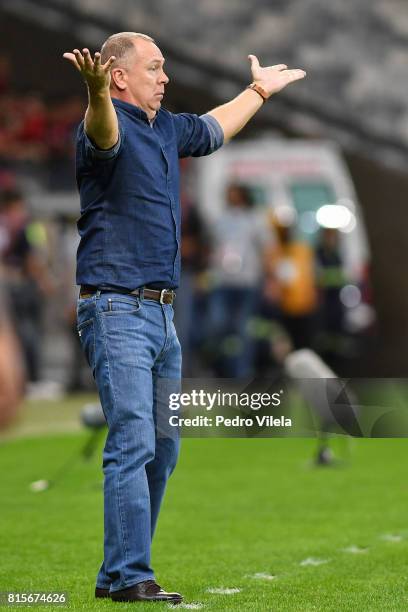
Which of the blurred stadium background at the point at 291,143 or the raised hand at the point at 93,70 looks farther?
the blurred stadium background at the point at 291,143

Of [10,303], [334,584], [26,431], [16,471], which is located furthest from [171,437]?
[10,303]

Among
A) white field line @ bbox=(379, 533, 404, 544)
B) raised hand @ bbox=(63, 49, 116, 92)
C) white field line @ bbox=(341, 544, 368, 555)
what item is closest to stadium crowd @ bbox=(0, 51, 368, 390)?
white field line @ bbox=(379, 533, 404, 544)

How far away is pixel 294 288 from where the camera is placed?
16078 mm

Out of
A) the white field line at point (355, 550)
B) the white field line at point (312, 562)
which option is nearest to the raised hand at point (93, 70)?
the white field line at point (312, 562)

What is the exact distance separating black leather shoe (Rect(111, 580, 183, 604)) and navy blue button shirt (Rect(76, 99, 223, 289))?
1.00 m

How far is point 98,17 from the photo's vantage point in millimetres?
16641

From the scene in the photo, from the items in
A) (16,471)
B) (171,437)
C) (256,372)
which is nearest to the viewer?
(171,437)

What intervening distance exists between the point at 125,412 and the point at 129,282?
0.44 metres

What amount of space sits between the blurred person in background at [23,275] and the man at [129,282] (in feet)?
32.5

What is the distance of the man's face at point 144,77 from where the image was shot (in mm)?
5242

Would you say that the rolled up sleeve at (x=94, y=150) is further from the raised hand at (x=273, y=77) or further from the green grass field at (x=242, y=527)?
the green grass field at (x=242, y=527)

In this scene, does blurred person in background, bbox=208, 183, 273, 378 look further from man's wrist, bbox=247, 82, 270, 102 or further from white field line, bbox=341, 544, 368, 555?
man's wrist, bbox=247, 82, 270, 102

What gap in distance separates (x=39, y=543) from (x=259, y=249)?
8.53 metres

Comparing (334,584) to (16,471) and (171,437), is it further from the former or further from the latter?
(16,471)
